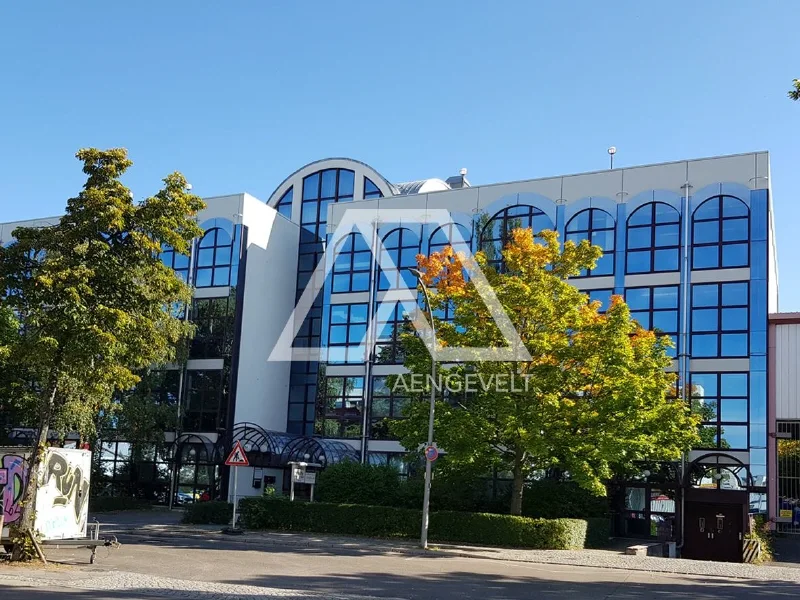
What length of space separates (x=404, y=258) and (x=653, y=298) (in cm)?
1173

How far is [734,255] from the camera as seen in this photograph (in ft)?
112

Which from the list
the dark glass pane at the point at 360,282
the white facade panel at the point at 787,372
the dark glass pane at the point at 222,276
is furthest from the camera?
the dark glass pane at the point at 222,276

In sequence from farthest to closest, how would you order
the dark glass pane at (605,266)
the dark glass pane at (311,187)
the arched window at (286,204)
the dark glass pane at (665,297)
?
the arched window at (286,204)
the dark glass pane at (311,187)
the dark glass pane at (605,266)
the dark glass pane at (665,297)

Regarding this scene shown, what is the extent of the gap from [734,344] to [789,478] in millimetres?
5337

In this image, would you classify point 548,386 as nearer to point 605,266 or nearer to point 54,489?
point 605,266

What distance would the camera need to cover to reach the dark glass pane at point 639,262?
3581cm

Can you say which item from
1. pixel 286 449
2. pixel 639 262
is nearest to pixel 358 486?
pixel 286 449

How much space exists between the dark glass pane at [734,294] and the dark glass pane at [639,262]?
10.4 ft

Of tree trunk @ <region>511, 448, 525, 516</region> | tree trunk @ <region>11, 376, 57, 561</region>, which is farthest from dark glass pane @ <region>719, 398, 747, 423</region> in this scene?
tree trunk @ <region>11, 376, 57, 561</region>

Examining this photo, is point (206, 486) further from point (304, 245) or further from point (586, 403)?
point (586, 403)

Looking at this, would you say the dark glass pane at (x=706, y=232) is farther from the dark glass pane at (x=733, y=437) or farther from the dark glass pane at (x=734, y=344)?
the dark glass pane at (x=733, y=437)

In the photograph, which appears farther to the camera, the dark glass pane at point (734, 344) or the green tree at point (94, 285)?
the dark glass pane at point (734, 344)

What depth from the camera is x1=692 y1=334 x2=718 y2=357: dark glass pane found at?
33906 millimetres

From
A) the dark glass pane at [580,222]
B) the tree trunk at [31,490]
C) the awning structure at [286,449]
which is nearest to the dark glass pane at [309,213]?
the awning structure at [286,449]
